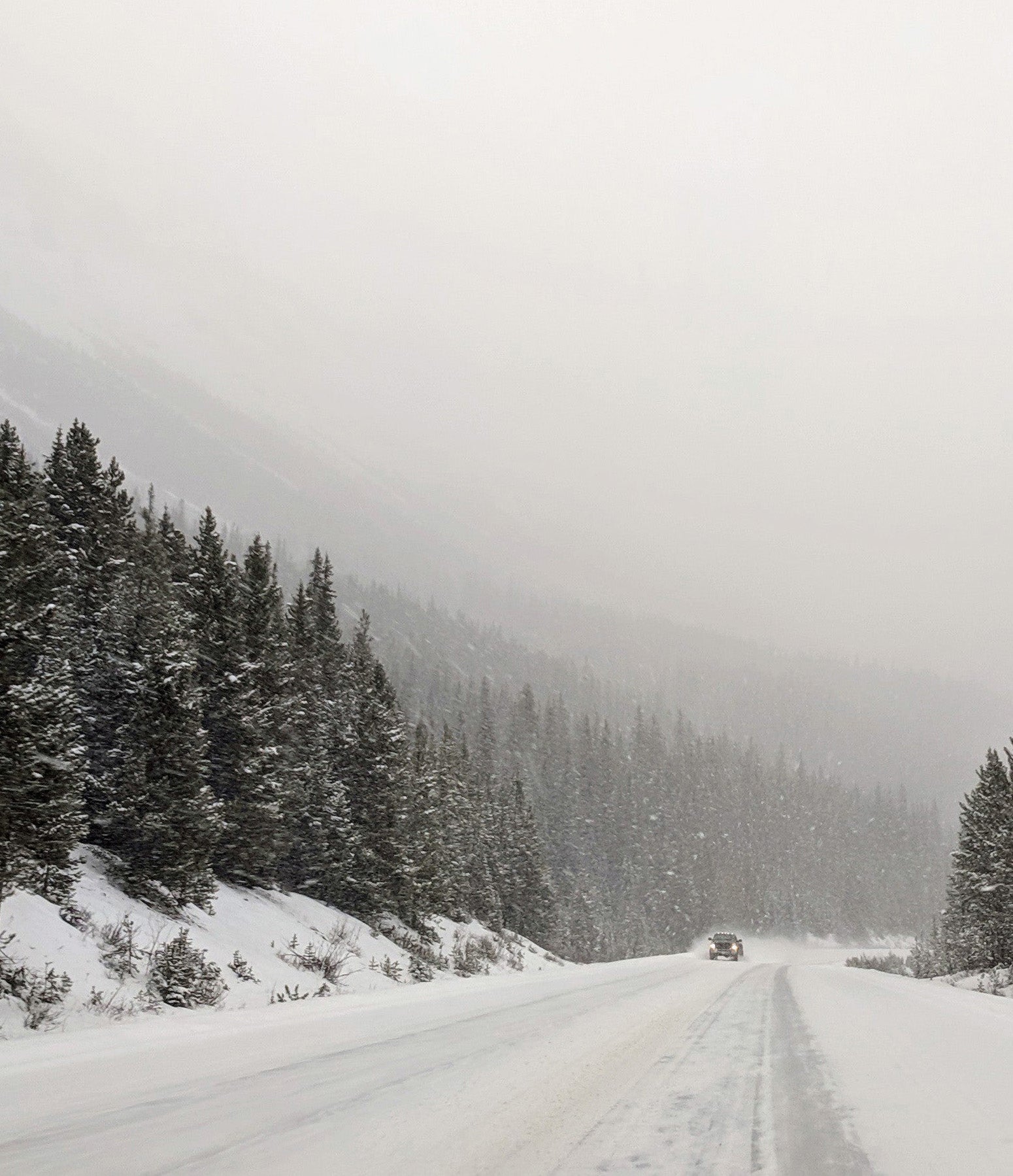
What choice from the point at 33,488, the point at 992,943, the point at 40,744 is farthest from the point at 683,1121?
the point at 992,943

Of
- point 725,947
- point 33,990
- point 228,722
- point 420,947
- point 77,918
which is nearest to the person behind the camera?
point 33,990

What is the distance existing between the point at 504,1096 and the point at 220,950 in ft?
41.1

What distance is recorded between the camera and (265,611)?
29406 mm

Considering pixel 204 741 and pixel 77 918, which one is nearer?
pixel 77 918

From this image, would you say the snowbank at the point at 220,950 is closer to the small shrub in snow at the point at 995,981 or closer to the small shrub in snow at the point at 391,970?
the small shrub in snow at the point at 391,970

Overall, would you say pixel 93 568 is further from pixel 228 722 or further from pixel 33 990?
pixel 33 990

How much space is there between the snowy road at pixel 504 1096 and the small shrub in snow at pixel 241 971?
4.82 m

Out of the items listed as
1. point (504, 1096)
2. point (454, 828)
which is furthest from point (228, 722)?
point (454, 828)

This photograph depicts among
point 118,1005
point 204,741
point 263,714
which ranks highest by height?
point 263,714

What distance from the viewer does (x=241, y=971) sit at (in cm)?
1479

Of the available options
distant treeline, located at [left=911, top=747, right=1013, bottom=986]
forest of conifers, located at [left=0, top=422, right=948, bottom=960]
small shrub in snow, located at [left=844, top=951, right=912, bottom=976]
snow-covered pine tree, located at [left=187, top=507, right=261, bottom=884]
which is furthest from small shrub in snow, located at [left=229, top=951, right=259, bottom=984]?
small shrub in snow, located at [left=844, top=951, right=912, bottom=976]

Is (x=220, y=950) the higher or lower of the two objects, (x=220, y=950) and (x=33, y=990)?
the lower

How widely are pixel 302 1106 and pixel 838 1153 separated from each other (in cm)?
314

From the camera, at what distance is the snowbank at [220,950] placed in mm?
10555
